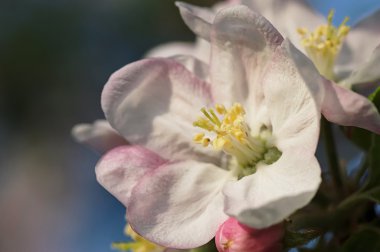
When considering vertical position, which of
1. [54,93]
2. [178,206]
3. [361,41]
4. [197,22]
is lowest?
[54,93]

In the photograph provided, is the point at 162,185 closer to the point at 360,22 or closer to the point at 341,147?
the point at 341,147

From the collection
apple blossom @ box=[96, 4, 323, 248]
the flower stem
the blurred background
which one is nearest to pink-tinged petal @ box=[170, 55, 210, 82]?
apple blossom @ box=[96, 4, 323, 248]

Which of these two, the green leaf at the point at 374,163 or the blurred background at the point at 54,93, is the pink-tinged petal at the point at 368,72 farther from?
the blurred background at the point at 54,93

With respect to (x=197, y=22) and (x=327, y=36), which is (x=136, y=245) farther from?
(x=327, y=36)

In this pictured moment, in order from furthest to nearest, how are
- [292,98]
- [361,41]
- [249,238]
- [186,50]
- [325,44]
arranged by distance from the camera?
[186,50] < [361,41] < [325,44] < [292,98] < [249,238]

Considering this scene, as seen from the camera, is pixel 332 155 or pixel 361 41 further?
pixel 361 41

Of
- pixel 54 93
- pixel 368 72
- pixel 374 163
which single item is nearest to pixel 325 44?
pixel 368 72

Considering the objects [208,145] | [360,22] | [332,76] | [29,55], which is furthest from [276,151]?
[29,55]

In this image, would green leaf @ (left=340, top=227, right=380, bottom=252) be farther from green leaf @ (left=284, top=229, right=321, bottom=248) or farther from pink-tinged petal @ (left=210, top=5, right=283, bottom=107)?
pink-tinged petal @ (left=210, top=5, right=283, bottom=107)
